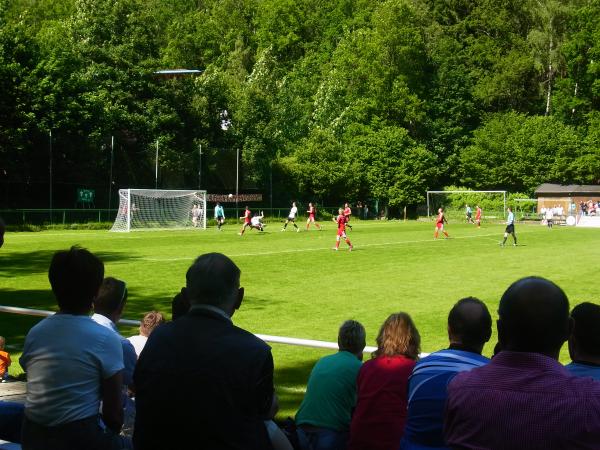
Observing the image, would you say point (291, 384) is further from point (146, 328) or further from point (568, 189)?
point (568, 189)

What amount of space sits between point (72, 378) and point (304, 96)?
82.0m

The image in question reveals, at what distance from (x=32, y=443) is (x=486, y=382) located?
2.40 metres

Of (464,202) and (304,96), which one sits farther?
(304,96)

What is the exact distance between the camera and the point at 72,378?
3992mm

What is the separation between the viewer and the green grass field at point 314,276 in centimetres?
1399

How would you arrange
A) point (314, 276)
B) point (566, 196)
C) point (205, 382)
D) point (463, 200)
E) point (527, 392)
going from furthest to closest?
point (463, 200) < point (566, 196) < point (314, 276) < point (205, 382) < point (527, 392)

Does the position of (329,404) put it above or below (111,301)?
below

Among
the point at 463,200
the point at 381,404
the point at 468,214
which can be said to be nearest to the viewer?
the point at 381,404

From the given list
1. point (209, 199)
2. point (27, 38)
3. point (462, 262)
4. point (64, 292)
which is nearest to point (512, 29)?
point (209, 199)

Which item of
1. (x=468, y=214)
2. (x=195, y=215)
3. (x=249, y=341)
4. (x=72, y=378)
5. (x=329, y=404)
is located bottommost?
(x=329, y=404)

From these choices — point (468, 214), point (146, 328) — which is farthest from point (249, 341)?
point (468, 214)

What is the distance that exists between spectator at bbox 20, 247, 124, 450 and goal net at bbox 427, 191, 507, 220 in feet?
221

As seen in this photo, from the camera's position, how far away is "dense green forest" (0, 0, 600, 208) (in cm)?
5028

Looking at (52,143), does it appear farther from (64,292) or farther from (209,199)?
(64,292)
